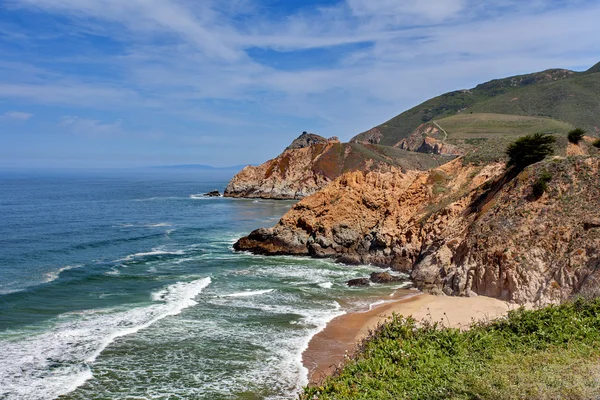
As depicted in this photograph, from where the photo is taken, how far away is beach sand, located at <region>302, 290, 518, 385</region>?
18703 millimetres

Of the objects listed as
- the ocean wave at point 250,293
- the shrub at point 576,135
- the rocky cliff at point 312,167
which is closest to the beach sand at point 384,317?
the ocean wave at point 250,293

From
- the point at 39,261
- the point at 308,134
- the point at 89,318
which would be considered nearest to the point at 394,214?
the point at 89,318

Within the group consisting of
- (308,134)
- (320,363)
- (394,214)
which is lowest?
(320,363)

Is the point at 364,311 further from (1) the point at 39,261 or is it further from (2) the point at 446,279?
(1) the point at 39,261

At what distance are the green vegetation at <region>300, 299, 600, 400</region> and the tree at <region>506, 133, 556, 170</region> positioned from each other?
55.7 ft

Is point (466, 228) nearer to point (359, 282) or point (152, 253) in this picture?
point (359, 282)

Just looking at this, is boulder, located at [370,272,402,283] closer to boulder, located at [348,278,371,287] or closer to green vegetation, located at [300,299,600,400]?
boulder, located at [348,278,371,287]

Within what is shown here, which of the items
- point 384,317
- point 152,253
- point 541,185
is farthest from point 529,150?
point 152,253

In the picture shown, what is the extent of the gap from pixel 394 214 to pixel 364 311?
1334 centimetres

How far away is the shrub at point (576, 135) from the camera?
41.7 metres

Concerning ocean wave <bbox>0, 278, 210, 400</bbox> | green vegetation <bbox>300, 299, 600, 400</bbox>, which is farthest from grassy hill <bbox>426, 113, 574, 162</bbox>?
green vegetation <bbox>300, 299, 600, 400</bbox>

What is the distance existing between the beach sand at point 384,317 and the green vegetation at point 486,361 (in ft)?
10.8

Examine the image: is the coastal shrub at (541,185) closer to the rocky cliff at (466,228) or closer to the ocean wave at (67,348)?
the rocky cliff at (466,228)

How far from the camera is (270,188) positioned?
355 feet
